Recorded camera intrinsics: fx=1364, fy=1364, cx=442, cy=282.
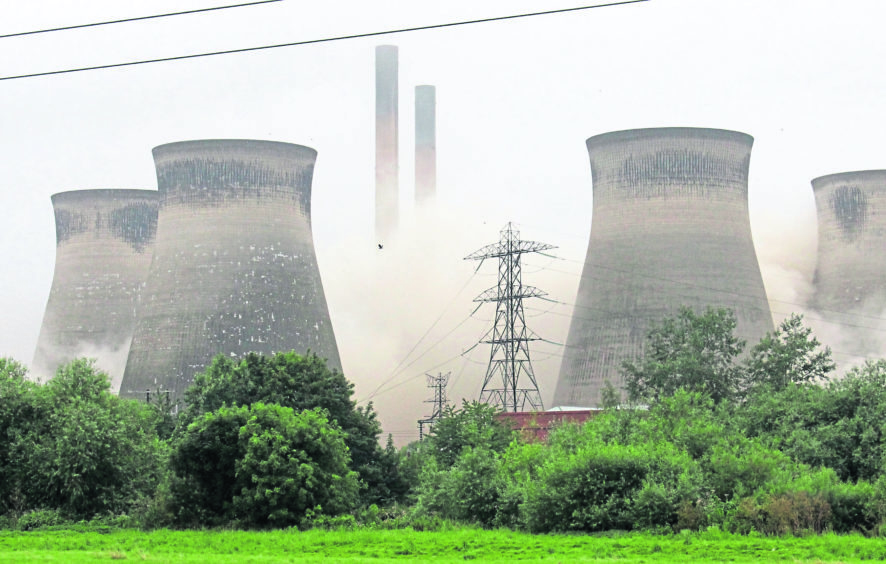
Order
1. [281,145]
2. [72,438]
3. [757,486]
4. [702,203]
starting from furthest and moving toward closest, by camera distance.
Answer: [281,145] < [702,203] < [72,438] < [757,486]

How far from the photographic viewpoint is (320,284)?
133ft

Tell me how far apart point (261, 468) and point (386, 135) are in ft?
98.0

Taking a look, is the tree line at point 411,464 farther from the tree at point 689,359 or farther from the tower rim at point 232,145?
the tower rim at point 232,145

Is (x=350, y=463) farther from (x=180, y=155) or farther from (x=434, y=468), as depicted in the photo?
(x=180, y=155)

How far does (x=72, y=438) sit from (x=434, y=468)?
19.6 feet

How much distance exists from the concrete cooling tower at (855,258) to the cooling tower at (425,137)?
569 inches

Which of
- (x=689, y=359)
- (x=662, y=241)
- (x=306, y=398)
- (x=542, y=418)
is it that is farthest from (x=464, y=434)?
(x=662, y=241)

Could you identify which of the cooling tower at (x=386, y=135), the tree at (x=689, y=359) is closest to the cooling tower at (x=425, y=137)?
the cooling tower at (x=386, y=135)

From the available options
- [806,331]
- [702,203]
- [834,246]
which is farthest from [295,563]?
[834,246]

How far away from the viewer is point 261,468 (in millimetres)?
20422

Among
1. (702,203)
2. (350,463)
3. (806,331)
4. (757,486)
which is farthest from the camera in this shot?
(702,203)

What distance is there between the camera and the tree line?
60.1ft

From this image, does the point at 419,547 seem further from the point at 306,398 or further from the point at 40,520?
the point at 306,398

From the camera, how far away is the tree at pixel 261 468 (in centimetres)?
2034
